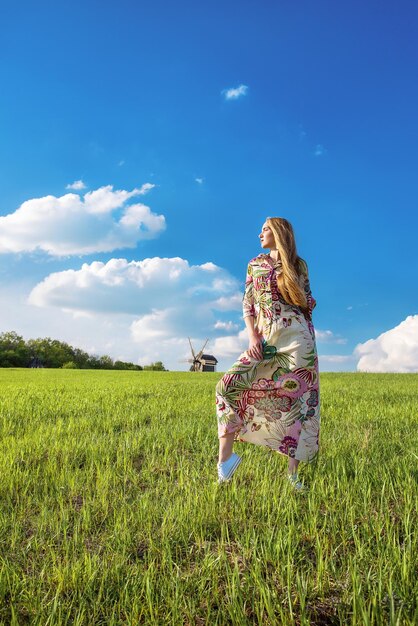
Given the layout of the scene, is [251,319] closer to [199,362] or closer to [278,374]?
[278,374]

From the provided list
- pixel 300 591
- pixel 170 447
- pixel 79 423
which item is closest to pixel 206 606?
pixel 300 591

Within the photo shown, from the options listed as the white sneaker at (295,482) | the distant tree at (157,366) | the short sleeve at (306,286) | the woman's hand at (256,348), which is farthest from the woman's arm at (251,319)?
the distant tree at (157,366)

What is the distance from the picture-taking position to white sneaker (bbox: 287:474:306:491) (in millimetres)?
4613

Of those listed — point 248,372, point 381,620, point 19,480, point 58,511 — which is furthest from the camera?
point 19,480

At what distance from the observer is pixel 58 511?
4.49 m

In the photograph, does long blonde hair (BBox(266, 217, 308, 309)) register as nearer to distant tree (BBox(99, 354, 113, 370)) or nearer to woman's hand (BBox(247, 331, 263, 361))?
woman's hand (BBox(247, 331, 263, 361))

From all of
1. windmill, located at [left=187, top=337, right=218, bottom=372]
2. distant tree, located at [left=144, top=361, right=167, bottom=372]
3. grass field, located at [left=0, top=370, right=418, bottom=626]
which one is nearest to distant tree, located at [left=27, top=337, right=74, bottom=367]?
distant tree, located at [left=144, top=361, right=167, bottom=372]

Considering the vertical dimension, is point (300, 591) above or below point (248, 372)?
below

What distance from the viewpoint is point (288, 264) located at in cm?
484

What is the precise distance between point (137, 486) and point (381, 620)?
127 inches

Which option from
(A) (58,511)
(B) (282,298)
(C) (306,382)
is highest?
(B) (282,298)

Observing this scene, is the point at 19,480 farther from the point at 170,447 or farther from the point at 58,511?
the point at 170,447

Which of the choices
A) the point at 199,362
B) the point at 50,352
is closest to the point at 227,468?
the point at 199,362

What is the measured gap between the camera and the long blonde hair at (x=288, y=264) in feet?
15.8
